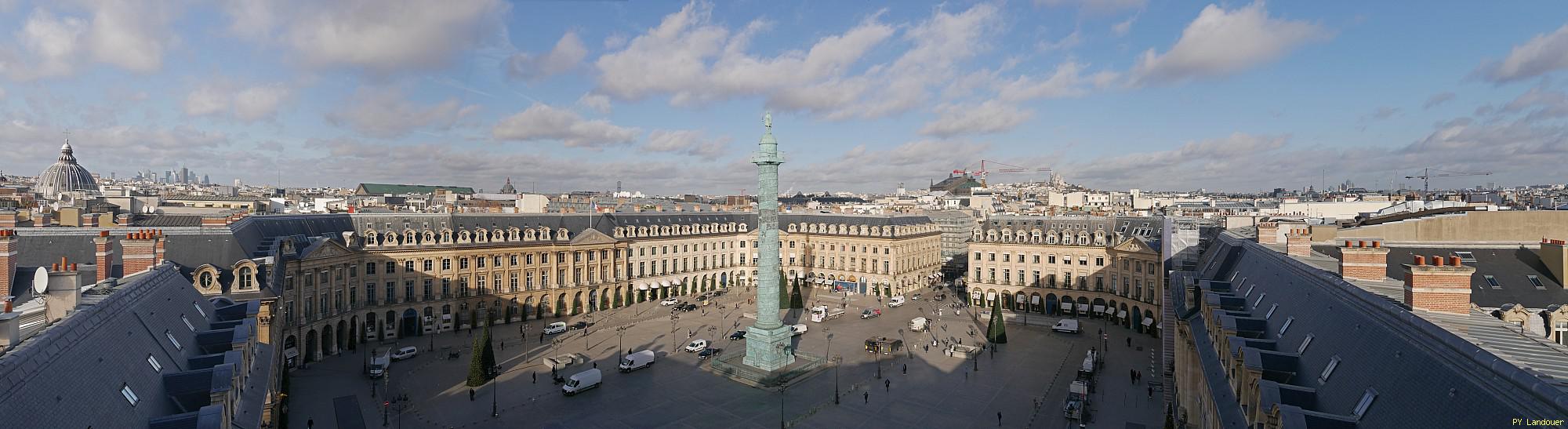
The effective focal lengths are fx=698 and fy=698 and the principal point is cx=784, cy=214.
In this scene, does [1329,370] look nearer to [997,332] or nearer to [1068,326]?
[997,332]

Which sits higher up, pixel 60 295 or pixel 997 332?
pixel 60 295

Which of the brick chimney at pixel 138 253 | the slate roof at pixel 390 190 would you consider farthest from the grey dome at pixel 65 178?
the brick chimney at pixel 138 253

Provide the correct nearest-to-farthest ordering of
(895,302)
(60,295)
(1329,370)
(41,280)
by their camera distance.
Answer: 1. (1329,370)
2. (41,280)
3. (60,295)
4. (895,302)

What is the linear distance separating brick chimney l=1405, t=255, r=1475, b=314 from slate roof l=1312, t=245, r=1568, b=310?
15696 millimetres

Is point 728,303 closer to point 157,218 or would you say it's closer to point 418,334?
point 418,334

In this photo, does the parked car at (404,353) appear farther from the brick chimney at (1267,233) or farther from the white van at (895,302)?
the brick chimney at (1267,233)

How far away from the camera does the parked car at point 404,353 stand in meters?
60.2

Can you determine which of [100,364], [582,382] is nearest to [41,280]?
[100,364]

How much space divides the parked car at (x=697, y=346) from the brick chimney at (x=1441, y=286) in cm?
5180

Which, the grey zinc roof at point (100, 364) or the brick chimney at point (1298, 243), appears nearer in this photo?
the grey zinc roof at point (100, 364)

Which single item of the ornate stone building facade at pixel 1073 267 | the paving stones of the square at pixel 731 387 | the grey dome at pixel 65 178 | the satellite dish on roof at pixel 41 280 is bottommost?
the paving stones of the square at pixel 731 387

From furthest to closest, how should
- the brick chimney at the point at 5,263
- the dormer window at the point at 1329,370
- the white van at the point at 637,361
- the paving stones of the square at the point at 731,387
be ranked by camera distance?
the white van at the point at 637,361 < the paving stones of the square at the point at 731,387 < the brick chimney at the point at 5,263 < the dormer window at the point at 1329,370

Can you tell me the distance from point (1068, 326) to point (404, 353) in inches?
2505

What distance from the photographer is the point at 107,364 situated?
17.2m
